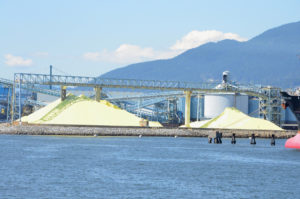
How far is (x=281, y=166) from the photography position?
2496 inches

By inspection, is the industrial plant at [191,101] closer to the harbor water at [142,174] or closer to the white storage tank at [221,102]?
the white storage tank at [221,102]

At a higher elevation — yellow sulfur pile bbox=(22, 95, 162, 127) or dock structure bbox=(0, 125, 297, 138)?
yellow sulfur pile bbox=(22, 95, 162, 127)

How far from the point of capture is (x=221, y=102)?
152625mm

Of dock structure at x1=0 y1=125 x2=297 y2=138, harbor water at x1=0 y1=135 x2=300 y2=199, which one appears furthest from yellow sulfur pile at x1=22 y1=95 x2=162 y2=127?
harbor water at x1=0 y1=135 x2=300 y2=199

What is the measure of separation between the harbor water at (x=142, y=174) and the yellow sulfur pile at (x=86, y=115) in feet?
130

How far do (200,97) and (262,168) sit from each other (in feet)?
317

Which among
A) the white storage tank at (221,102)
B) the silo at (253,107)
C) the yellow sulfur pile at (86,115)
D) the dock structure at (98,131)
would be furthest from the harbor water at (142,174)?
the silo at (253,107)

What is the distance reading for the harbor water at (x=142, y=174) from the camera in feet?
140

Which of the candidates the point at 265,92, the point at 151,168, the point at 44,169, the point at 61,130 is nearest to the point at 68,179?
the point at 44,169

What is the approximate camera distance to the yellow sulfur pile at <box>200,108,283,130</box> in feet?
423

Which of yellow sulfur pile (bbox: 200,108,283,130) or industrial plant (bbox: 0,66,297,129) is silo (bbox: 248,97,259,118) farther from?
yellow sulfur pile (bbox: 200,108,283,130)

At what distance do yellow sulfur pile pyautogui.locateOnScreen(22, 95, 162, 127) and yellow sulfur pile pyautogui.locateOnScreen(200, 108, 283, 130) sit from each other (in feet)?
66.6

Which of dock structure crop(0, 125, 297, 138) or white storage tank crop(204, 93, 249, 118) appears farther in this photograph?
white storage tank crop(204, 93, 249, 118)

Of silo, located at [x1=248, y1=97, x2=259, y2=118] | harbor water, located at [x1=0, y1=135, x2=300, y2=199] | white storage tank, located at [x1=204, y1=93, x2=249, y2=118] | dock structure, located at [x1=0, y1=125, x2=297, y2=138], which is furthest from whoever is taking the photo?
silo, located at [x1=248, y1=97, x2=259, y2=118]
